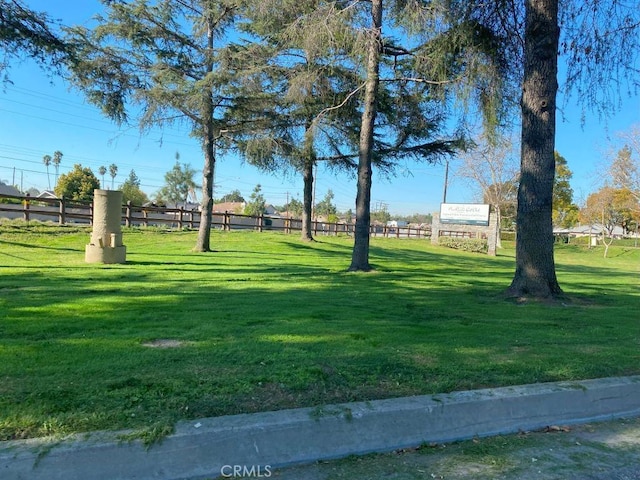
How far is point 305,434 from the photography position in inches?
122

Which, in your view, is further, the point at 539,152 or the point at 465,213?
the point at 465,213

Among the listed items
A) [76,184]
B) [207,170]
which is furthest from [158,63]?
[76,184]

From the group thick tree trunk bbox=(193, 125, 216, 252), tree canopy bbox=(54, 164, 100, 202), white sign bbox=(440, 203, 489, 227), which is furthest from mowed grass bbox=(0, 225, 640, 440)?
tree canopy bbox=(54, 164, 100, 202)

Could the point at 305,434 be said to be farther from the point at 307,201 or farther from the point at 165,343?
the point at 307,201

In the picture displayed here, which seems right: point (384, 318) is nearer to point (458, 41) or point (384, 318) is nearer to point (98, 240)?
point (458, 41)

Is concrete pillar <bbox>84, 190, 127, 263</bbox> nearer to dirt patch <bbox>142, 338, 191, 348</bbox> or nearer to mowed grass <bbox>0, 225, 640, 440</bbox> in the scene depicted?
mowed grass <bbox>0, 225, 640, 440</bbox>

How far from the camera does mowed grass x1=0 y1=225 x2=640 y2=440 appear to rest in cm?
340

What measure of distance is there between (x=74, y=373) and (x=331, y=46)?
11132mm

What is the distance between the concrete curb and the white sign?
3234 cm

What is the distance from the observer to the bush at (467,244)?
34.0 metres

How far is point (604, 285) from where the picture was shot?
13.1m

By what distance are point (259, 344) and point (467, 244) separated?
32109 millimetres

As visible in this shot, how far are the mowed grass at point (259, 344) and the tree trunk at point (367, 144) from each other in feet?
10.6

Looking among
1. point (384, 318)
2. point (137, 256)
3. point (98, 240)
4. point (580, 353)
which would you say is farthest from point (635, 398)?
point (137, 256)
